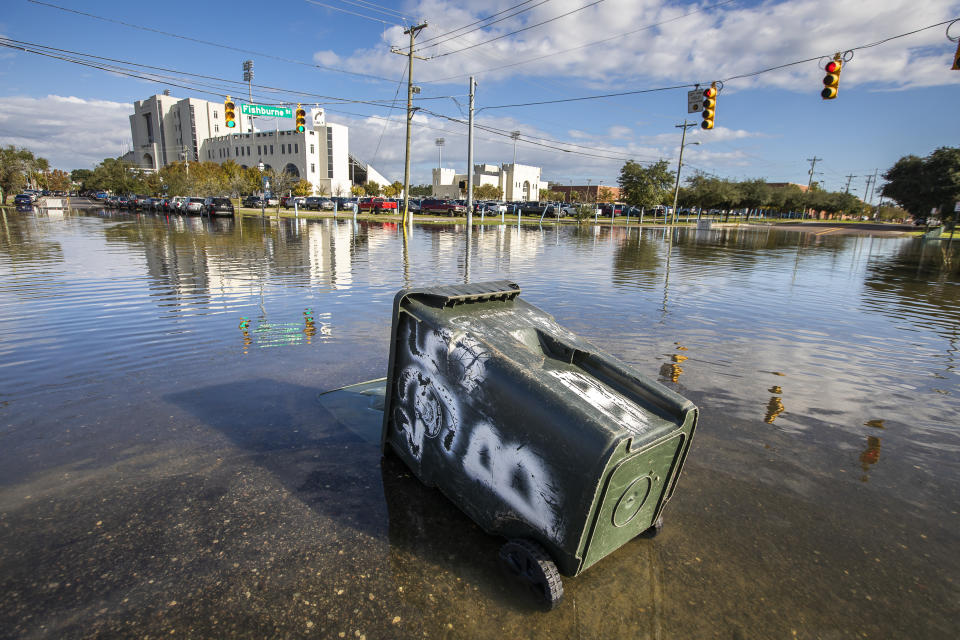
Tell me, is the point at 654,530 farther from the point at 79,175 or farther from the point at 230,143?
the point at 79,175

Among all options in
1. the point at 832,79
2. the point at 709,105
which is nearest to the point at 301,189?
the point at 709,105

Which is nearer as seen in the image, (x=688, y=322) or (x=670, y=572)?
(x=670, y=572)

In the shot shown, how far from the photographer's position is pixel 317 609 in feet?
7.77

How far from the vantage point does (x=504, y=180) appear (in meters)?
130

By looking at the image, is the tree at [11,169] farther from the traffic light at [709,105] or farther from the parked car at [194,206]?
the traffic light at [709,105]

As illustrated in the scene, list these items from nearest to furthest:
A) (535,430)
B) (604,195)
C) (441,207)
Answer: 1. (535,430)
2. (441,207)
3. (604,195)

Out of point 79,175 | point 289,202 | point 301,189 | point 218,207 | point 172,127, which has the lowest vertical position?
point 218,207

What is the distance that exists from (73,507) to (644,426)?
3454 mm

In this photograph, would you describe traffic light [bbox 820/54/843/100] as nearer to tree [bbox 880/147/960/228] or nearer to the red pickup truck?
tree [bbox 880/147/960/228]

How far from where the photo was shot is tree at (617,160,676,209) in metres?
52.8

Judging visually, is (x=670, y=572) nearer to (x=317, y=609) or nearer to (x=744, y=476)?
(x=744, y=476)

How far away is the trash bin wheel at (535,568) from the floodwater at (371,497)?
0.33 feet

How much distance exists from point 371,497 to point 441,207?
51375mm

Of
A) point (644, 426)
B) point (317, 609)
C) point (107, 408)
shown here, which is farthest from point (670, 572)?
point (107, 408)
